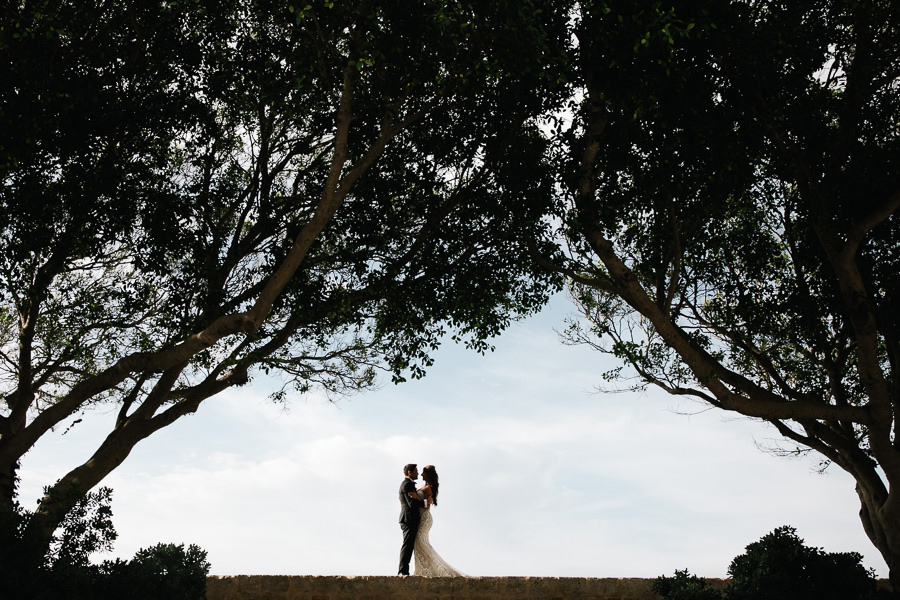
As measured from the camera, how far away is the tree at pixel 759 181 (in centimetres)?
1216

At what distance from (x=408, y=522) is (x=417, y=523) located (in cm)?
18

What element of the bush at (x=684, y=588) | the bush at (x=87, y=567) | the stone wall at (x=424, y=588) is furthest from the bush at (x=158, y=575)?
the bush at (x=684, y=588)

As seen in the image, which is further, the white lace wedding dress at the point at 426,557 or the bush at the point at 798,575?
the white lace wedding dress at the point at 426,557

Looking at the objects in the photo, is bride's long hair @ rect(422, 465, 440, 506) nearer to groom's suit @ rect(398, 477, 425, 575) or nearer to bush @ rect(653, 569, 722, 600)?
groom's suit @ rect(398, 477, 425, 575)

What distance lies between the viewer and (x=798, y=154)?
44.0 ft

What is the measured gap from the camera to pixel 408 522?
48.9ft

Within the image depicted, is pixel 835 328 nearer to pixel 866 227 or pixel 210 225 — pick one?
pixel 866 227

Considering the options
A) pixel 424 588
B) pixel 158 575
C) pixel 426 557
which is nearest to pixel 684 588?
pixel 424 588

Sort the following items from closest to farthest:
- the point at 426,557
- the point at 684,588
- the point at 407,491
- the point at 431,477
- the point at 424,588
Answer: the point at 684,588
the point at 424,588
the point at 426,557
the point at 407,491
the point at 431,477

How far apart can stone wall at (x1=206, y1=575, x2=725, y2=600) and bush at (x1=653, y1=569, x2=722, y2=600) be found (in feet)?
1.89

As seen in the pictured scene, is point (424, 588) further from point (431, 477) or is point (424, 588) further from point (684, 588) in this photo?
point (684, 588)

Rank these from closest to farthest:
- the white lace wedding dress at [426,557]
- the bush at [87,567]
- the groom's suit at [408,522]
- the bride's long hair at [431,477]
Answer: the bush at [87,567]
the white lace wedding dress at [426,557]
the groom's suit at [408,522]
the bride's long hair at [431,477]

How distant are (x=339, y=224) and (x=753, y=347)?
8.78 metres

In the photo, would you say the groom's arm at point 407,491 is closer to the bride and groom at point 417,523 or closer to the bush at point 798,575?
the bride and groom at point 417,523
